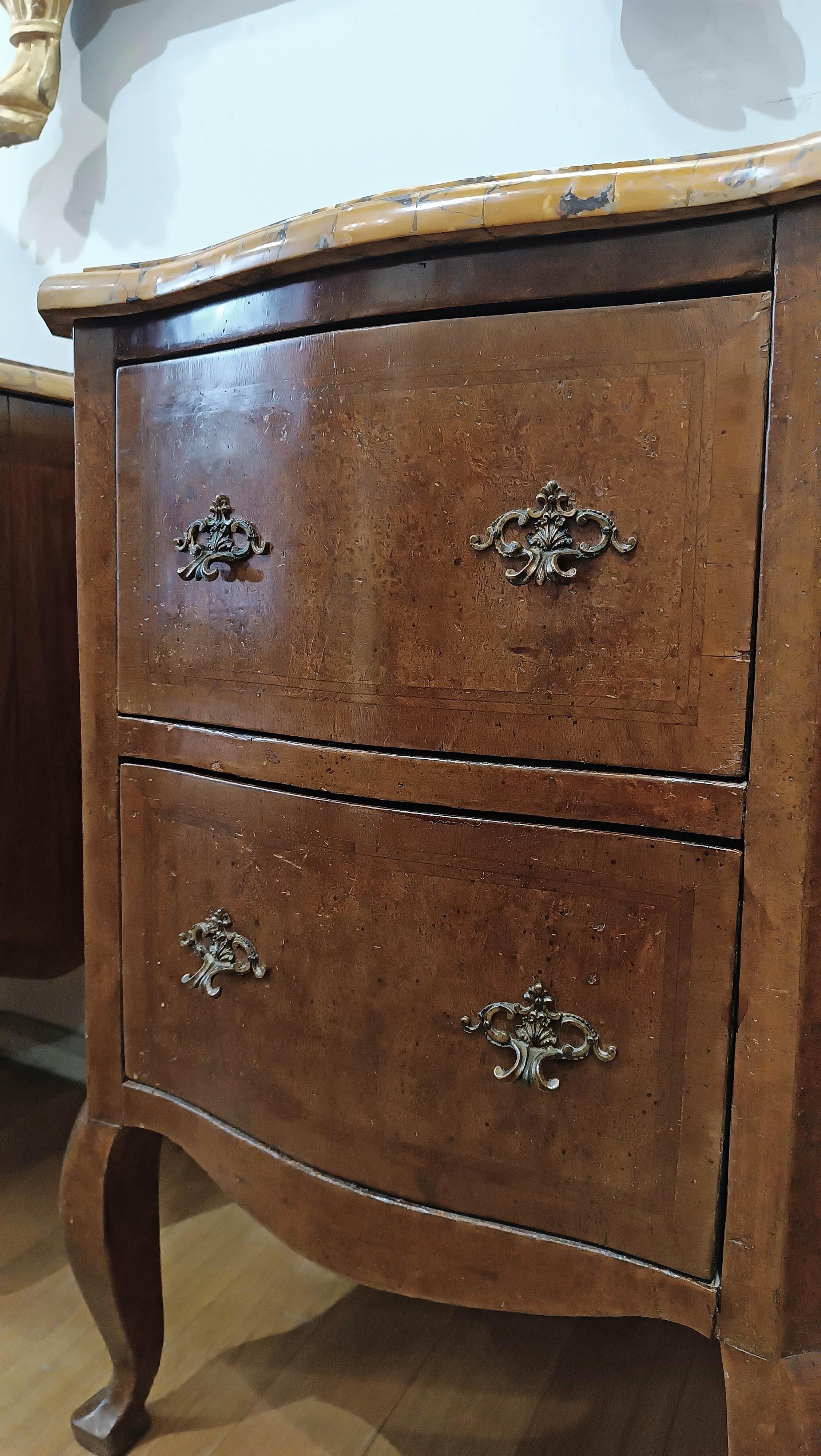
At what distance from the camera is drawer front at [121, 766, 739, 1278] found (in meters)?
0.57

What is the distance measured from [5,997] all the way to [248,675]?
3.92 ft

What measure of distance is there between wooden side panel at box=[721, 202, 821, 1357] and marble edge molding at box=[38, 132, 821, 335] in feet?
0.10

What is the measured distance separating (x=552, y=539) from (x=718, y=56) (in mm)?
711

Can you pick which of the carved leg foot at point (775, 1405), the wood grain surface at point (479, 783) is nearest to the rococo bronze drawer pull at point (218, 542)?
the wood grain surface at point (479, 783)

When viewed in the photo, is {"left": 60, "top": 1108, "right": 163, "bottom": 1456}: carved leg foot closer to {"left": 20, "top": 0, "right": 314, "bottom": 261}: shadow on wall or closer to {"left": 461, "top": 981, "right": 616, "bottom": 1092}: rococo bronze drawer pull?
{"left": 461, "top": 981, "right": 616, "bottom": 1092}: rococo bronze drawer pull

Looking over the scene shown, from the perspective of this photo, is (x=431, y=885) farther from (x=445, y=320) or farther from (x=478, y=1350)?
(x=478, y=1350)

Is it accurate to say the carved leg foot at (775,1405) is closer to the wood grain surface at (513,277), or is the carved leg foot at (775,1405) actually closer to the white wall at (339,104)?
the wood grain surface at (513,277)

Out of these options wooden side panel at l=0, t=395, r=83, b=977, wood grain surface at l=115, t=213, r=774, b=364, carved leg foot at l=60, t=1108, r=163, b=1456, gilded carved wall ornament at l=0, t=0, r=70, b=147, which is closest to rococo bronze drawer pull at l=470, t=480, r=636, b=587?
wood grain surface at l=115, t=213, r=774, b=364

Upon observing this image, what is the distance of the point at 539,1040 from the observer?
0.60 m

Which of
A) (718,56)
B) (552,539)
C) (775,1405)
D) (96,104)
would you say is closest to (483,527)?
(552,539)

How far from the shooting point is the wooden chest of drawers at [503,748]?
1.75ft

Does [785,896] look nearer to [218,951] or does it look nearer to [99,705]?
[218,951]

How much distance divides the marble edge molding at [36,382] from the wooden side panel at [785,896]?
83cm

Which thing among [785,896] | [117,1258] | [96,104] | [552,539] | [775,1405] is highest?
[96,104]
